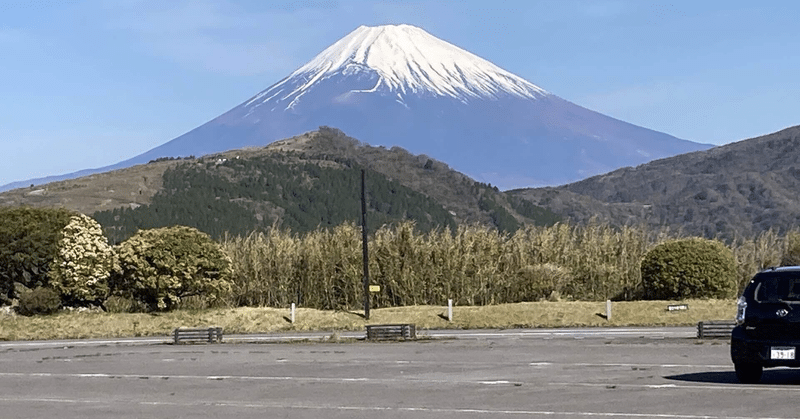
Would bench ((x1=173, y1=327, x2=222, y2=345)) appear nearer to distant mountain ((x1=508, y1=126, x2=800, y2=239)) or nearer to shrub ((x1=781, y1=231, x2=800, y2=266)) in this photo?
shrub ((x1=781, y1=231, x2=800, y2=266))

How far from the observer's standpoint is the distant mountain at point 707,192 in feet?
429

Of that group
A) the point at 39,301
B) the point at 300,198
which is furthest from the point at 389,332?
the point at 300,198

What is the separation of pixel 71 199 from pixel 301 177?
25.8m

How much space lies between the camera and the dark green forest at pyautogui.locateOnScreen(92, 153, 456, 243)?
398 feet

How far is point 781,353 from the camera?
57.3 feet

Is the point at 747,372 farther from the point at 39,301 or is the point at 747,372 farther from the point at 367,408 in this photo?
the point at 39,301

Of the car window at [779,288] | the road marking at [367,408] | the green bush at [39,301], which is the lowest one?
the road marking at [367,408]

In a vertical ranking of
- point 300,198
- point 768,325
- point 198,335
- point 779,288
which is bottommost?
point 198,335

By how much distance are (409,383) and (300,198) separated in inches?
4619

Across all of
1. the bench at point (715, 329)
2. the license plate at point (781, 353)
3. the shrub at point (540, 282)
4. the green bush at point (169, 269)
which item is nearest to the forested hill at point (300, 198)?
the green bush at point (169, 269)

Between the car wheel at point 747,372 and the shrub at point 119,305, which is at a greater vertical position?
the shrub at point 119,305

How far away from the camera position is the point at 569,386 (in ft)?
60.2

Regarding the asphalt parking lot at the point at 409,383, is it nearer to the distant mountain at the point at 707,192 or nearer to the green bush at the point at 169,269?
the green bush at the point at 169,269

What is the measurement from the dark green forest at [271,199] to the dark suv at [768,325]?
99.1 m
